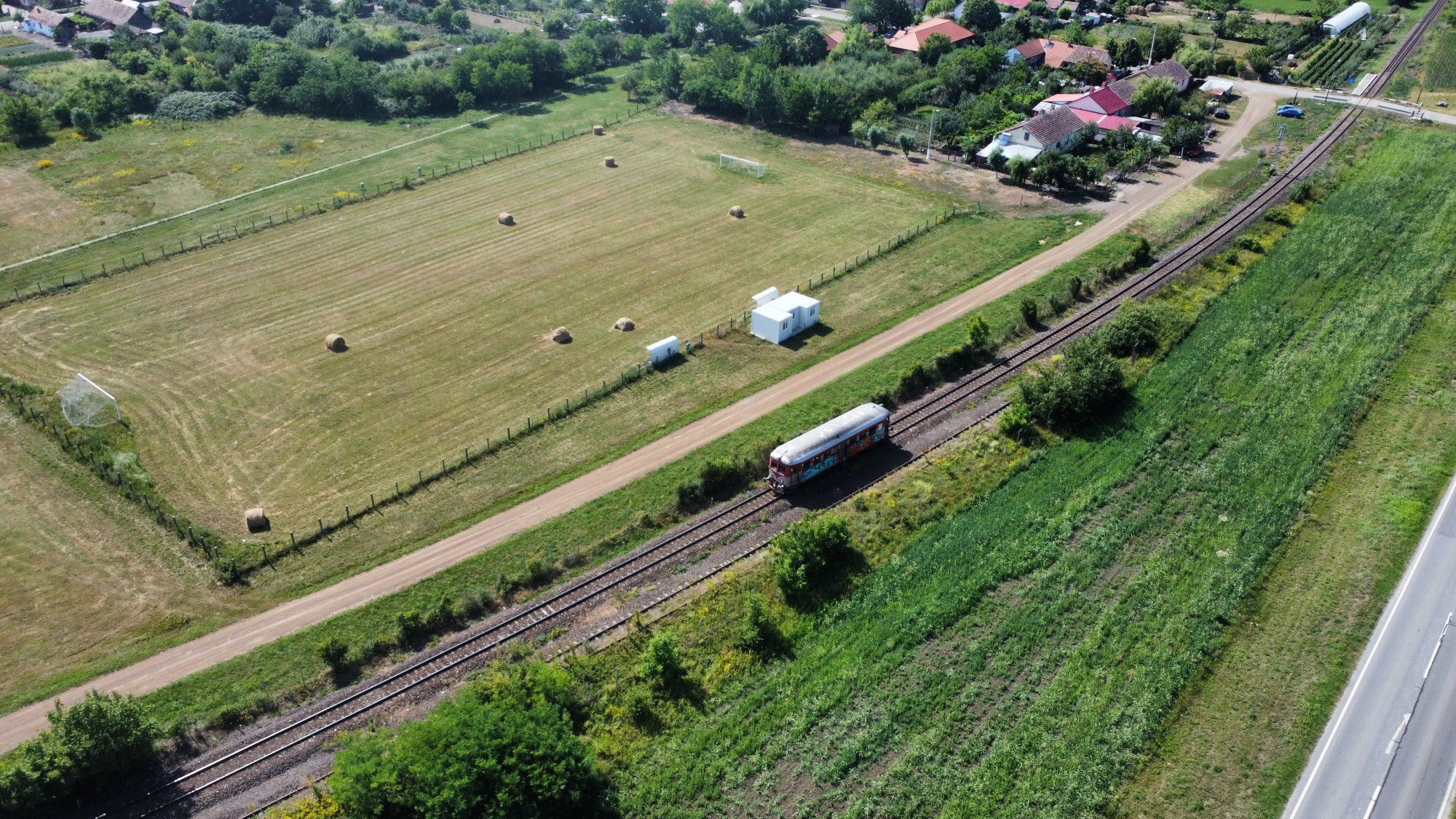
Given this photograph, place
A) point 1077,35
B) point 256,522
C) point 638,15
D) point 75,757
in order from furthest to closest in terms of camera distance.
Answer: point 638,15 < point 1077,35 < point 256,522 < point 75,757

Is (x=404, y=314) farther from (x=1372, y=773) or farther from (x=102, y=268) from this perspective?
(x=1372, y=773)

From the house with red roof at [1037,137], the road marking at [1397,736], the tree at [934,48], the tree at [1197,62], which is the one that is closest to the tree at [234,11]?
the tree at [934,48]

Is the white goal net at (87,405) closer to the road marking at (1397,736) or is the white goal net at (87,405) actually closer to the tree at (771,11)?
the road marking at (1397,736)

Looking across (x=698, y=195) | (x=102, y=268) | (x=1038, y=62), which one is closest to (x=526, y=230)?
(x=698, y=195)

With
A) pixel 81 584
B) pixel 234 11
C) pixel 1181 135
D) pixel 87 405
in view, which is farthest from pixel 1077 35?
pixel 81 584

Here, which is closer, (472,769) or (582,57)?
(472,769)

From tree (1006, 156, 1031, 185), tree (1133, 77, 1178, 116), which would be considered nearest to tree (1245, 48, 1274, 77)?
tree (1133, 77, 1178, 116)

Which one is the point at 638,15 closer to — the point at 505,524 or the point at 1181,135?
the point at 1181,135

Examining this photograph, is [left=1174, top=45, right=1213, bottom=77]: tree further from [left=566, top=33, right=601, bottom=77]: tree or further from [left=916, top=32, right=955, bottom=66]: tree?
[left=566, top=33, right=601, bottom=77]: tree
